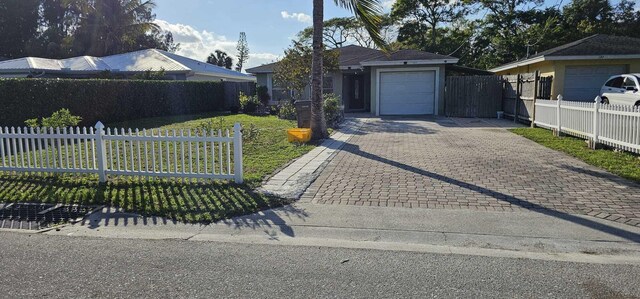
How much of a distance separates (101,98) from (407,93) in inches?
542

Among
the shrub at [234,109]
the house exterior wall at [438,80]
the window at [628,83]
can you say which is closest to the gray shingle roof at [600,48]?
the window at [628,83]

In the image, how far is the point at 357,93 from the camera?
2667 centimetres

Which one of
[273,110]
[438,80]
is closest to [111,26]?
[273,110]

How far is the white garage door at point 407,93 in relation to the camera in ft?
70.6

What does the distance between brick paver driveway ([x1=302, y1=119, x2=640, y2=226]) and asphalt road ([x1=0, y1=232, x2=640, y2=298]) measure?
1877 mm

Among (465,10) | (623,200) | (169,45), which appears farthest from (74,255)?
(169,45)

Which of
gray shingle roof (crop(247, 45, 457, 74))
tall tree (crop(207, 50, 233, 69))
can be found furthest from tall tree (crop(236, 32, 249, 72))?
gray shingle roof (crop(247, 45, 457, 74))

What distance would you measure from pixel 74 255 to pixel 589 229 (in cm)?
574

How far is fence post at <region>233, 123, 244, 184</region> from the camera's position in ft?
22.5

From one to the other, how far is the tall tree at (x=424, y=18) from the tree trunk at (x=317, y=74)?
27.9 metres

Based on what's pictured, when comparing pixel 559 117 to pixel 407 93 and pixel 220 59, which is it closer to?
pixel 407 93

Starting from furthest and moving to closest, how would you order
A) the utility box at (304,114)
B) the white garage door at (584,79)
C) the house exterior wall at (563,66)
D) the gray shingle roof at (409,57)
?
the gray shingle roof at (409,57) < the white garage door at (584,79) < the house exterior wall at (563,66) < the utility box at (304,114)

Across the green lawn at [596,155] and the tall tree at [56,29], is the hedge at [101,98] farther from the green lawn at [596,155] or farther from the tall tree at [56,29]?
the tall tree at [56,29]

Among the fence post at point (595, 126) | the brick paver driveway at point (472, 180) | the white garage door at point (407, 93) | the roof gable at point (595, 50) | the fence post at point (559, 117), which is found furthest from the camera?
the white garage door at point (407, 93)
